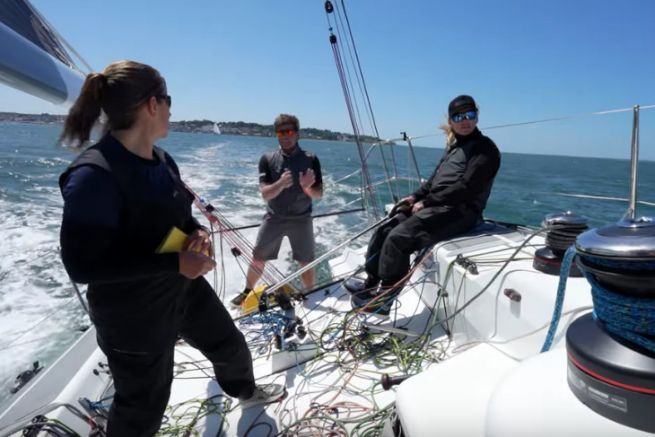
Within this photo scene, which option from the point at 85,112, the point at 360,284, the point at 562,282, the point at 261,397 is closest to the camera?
the point at 562,282

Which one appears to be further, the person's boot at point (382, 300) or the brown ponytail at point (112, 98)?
the person's boot at point (382, 300)

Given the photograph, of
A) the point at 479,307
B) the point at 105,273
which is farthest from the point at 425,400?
the point at 105,273

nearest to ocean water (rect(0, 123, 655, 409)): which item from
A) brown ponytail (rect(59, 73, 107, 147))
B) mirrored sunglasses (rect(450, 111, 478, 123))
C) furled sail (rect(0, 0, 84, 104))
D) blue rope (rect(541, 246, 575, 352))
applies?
brown ponytail (rect(59, 73, 107, 147))

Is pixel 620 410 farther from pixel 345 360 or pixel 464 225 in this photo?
pixel 464 225

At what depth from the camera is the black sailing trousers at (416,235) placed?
7.29 feet

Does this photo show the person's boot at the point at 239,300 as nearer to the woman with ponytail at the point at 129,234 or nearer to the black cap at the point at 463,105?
the woman with ponytail at the point at 129,234

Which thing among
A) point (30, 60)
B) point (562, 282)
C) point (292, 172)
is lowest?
point (562, 282)

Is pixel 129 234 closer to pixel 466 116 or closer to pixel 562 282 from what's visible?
pixel 562 282

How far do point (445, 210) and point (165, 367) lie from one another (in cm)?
163

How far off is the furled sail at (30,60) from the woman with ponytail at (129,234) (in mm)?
296

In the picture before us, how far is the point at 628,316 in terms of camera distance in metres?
0.73

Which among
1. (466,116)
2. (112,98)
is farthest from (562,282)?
(466,116)

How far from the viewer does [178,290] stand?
1313 millimetres

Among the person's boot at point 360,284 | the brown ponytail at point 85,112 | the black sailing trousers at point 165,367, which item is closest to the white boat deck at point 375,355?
the person's boot at point 360,284
